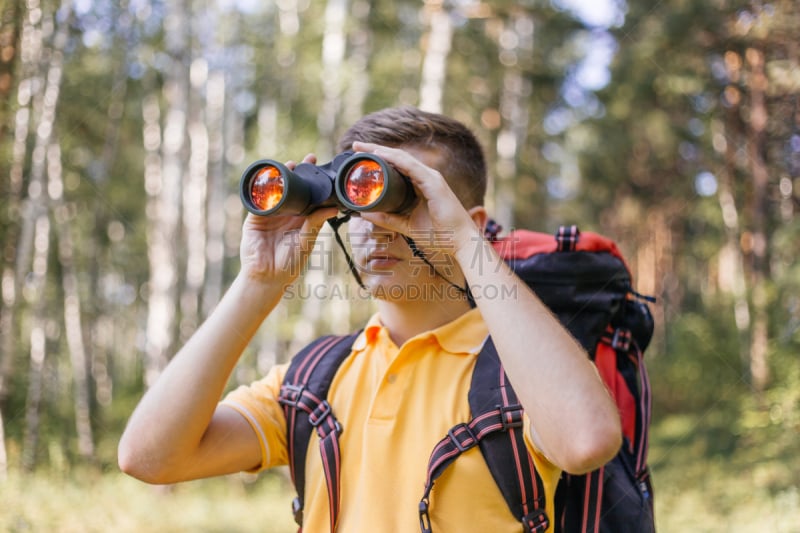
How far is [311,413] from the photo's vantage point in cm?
175

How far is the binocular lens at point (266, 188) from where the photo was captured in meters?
1.68

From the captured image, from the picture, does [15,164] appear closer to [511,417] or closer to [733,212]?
[511,417]

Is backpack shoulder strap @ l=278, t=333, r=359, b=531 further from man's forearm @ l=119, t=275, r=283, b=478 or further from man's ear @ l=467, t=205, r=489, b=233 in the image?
man's ear @ l=467, t=205, r=489, b=233

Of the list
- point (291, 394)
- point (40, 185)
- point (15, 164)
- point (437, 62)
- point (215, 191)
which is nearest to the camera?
point (291, 394)

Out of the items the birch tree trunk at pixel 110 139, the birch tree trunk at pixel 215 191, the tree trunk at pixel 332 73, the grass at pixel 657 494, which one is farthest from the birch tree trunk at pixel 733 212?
the birch tree trunk at pixel 110 139

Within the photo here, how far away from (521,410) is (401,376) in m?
0.36

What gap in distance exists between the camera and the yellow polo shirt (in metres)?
1.50

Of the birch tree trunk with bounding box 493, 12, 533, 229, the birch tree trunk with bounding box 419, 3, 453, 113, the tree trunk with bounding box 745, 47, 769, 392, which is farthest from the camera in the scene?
the birch tree trunk with bounding box 493, 12, 533, 229

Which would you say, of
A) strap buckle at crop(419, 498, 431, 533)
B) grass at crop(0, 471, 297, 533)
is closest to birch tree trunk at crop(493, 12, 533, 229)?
grass at crop(0, 471, 297, 533)

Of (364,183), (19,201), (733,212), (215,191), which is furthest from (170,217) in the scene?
(733,212)

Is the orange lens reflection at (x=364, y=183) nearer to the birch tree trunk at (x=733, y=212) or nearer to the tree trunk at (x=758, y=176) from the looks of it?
the tree trunk at (x=758, y=176)

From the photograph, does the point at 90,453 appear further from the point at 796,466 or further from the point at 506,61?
the point at 506,61

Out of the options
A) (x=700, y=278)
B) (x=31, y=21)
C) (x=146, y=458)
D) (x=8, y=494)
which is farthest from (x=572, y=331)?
(x=700, y=278)

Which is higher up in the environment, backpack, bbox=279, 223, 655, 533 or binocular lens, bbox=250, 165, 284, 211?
binocular lens, bbox=250, 165, 284, 211
